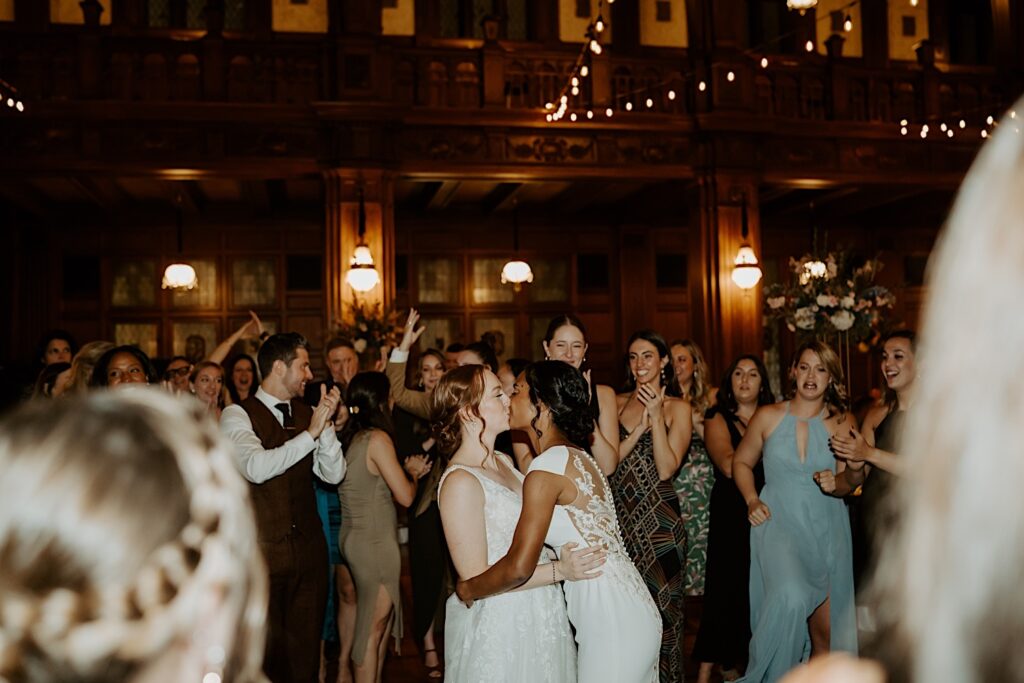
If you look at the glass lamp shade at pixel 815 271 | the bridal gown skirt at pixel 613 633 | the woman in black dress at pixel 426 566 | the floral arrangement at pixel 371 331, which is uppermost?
the glass lamp shade at pixel 815 271

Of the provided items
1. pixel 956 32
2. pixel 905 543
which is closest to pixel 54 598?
pixel 905 543

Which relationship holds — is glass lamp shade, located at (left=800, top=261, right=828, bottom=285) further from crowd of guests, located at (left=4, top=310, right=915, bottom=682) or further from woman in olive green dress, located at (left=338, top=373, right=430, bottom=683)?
woman in olive green dress, located at (left=338, top=373, right=430, bottom=683)

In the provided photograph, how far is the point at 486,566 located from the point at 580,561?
32 cm

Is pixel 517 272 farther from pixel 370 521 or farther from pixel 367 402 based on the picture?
pixel 370 521

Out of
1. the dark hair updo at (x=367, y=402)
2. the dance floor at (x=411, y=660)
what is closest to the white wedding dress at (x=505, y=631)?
the dark hair updo at (x=367, y=402)

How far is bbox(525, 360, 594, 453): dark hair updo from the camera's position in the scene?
10.6ft

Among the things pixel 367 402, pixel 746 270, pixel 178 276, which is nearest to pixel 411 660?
pixel 367 402

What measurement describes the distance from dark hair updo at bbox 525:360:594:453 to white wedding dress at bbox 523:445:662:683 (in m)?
0.15

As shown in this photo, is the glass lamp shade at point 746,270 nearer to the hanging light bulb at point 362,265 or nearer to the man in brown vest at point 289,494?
the hanging light bulb at point 362,265

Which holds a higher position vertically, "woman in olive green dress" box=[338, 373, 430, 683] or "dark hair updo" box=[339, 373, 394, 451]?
"dark hair updo" box=[339, 373, 394, 451]

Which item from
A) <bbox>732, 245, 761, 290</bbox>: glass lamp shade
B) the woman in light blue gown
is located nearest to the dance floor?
the woman in light blue gown

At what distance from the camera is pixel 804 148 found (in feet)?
36.3

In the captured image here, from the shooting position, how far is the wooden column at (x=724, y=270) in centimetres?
1063

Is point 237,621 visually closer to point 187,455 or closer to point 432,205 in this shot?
point 187,455
